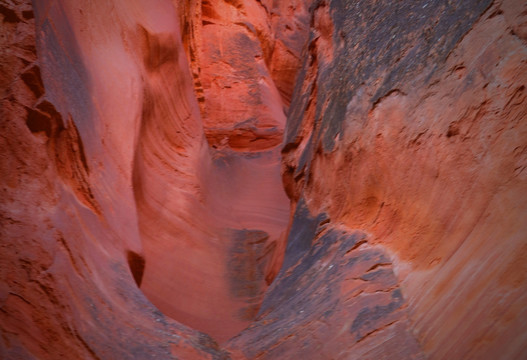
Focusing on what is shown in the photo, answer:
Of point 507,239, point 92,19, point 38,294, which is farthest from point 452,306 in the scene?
point 92,19

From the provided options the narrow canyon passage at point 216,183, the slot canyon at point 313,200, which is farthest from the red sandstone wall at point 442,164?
the narrow canyon passage at point 216,183

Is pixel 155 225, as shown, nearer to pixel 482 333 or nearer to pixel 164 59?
pixel 164 59

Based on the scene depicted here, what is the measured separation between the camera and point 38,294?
302 cm

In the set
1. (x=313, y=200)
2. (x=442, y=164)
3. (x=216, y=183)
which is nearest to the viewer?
(x=442, y=164)

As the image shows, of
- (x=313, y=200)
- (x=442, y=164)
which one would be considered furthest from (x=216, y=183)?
(x=442, y=164)

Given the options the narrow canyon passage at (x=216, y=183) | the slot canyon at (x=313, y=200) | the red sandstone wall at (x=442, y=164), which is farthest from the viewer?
the narrow canyon passage at (x=216, y=183)

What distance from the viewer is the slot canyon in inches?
109

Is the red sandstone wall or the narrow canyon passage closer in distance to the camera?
the red sandstone wall

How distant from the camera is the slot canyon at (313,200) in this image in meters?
2.77

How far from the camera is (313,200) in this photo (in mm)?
4598

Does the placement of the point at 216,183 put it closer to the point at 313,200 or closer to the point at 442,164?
the point at 313,200

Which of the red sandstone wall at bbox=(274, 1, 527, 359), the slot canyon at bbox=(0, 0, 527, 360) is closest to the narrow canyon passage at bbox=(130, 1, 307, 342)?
the slot canyon at bbox=(0, 0, 527, 360)

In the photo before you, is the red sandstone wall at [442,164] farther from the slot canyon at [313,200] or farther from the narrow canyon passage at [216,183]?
the narrow canyon passage at [216,183]

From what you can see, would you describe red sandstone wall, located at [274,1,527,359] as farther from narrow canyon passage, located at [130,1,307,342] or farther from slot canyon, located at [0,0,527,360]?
narrow canyon passage, located at [130,1,307,342]
